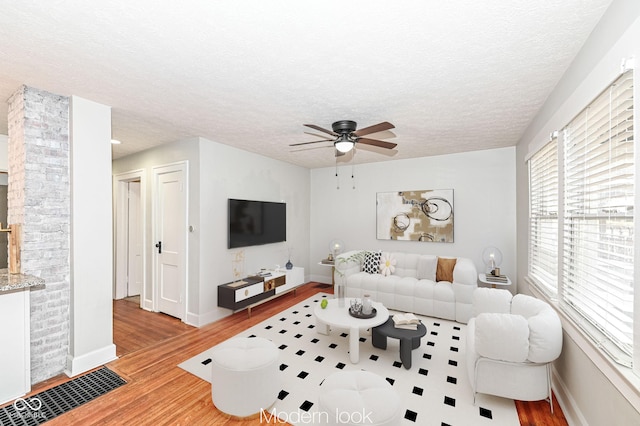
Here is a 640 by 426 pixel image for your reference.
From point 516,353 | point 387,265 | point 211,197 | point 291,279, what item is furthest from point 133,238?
point 516,353

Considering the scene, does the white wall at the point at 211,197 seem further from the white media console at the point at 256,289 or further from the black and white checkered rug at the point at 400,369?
the black and white checkered rug at the point at 400,369

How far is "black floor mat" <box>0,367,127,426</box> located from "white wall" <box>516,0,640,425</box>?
3.55 m

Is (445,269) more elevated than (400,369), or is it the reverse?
(445,269)

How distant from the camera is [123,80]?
2.27 m

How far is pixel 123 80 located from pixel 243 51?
3.87ft

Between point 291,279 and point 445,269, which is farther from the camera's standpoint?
point 291,279

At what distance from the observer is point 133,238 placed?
5.15 meters

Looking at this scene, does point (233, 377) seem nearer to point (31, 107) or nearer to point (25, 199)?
point (25, 199)

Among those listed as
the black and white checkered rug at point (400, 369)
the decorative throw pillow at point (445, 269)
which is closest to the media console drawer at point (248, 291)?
the black and white checkered rug at point (400, 369)

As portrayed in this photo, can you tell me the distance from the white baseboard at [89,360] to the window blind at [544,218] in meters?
4.41

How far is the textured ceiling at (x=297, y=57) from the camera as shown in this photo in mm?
1492

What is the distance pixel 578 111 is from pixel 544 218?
145 cm

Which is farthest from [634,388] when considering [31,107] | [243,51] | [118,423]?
[31,107]

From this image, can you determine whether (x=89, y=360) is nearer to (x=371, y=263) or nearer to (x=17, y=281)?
(x=17, y=281)
